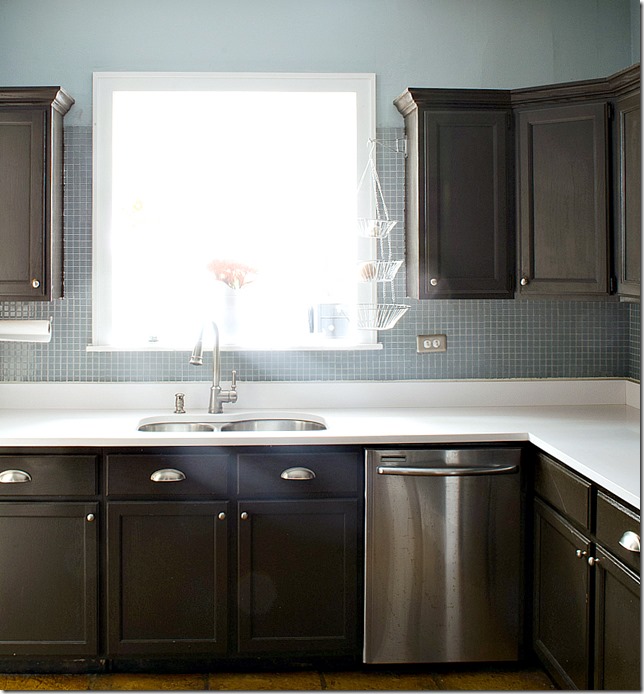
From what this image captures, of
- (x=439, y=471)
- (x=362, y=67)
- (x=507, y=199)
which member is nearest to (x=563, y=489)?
(x=439, y=471)

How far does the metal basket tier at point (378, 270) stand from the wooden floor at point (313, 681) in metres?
1.47

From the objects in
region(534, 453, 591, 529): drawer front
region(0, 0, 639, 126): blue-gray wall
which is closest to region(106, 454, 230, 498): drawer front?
region(534, 453, 591, 529): drawer front

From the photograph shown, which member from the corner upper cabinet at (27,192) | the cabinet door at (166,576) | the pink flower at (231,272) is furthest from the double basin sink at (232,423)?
the corner upper cabinet at (27,192)

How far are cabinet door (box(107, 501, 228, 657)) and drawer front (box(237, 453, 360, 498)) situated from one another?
0.13 metres

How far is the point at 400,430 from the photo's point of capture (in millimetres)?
2723

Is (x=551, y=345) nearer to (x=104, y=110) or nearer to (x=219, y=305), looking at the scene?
(x=219, y=305)

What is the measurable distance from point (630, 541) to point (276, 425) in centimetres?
157

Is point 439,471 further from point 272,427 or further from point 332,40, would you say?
point 332,40

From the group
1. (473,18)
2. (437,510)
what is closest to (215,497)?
(437,510)

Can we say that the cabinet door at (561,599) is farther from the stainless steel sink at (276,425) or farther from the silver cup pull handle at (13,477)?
the silver cup pull handle at (13,477)

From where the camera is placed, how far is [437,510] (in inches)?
105

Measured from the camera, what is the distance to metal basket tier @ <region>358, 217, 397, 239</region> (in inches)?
125

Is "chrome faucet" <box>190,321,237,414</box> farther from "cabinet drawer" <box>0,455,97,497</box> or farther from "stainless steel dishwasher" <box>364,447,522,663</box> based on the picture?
"stainless steel dishwasher" <box>364,447,522,663</box>

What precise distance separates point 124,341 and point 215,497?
0.97 metres
